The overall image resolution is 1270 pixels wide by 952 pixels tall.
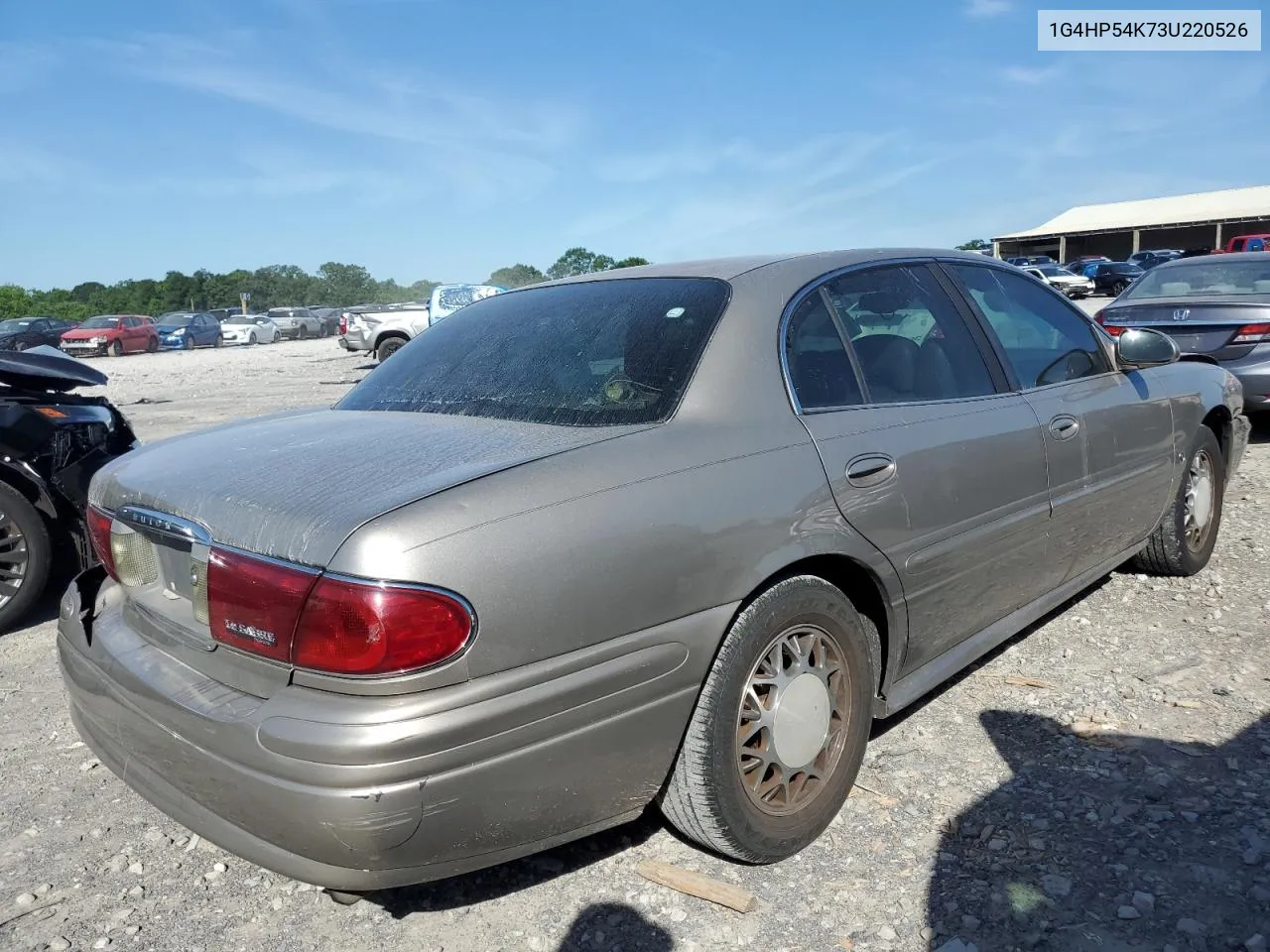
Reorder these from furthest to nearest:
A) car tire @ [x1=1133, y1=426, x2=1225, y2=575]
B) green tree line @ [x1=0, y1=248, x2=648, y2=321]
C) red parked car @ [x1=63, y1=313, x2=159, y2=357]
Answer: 1. green tree line @ [x1=0, y1=248, x2=648, y2=321]
2. red parked car @ [x1=63, y1=313, x2=159, y2=357]
3. car tire @ [x1=1133, y1=426, x2=1225, y2=575]

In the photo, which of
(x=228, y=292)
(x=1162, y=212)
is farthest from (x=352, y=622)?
(x=228, y=292)

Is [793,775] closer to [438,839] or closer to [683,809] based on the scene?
[683,809]

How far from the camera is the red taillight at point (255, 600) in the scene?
1.94 metres

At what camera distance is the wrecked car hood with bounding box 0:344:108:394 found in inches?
190

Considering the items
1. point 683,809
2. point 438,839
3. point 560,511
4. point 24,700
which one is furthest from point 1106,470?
point 24,700

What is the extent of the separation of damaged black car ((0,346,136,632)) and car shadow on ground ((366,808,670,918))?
2841 mm

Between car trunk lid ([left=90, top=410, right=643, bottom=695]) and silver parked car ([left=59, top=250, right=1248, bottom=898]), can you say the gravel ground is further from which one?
car trunk lid ([left=90, top=410, right=643, bottom=695])

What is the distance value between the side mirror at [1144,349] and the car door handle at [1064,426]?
561 millimetres

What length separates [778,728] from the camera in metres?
2.49

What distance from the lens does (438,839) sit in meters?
1.94

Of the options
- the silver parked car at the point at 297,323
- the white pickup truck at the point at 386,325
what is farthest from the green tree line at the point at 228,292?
the white pickup truck at the point at 386,325

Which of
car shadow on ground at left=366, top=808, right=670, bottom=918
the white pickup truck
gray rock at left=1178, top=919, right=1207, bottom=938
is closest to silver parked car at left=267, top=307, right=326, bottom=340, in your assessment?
the white pickup truck

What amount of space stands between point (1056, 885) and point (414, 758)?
63.0 inches

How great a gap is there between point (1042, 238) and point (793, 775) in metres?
67.5
